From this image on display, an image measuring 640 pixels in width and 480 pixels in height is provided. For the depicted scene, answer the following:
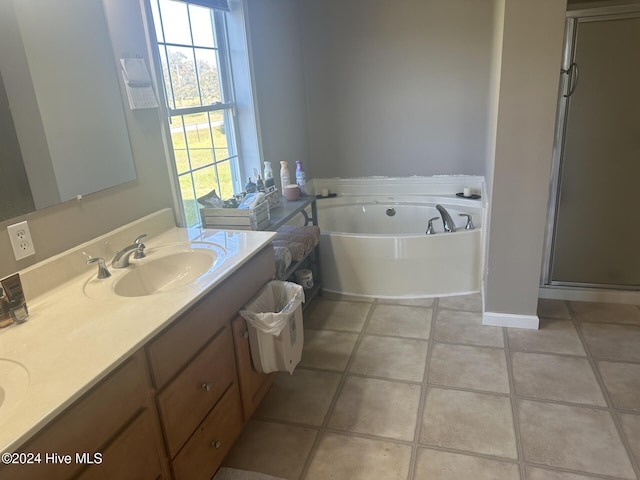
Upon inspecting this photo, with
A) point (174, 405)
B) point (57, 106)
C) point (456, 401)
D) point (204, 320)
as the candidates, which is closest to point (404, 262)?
point (456, 401)

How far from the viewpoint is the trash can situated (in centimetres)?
182

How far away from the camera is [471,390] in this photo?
7.22ft

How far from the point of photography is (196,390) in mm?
1504

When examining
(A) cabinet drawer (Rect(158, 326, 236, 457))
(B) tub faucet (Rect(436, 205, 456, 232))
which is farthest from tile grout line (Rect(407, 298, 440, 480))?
(A) cabinet drawer (Rect(158, 326, 236, 457))

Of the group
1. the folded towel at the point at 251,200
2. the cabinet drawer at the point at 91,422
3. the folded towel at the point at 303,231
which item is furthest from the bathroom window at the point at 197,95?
the cabinet drawer at the point at 91,422

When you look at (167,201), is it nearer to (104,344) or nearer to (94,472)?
(104,344)

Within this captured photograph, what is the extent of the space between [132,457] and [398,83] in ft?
10.3

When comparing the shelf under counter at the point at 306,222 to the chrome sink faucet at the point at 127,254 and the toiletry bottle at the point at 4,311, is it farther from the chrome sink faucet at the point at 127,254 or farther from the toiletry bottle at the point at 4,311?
the toiletry bottle at the point at 4,311

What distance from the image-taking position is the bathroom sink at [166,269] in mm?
1694

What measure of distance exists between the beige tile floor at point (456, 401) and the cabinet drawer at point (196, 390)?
0.44 metres

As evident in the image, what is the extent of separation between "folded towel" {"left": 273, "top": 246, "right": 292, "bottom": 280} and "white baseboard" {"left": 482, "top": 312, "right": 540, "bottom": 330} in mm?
1234

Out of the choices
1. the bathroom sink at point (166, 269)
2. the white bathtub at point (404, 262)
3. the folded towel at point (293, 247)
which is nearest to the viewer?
the bathroom sink at point (166, 269)

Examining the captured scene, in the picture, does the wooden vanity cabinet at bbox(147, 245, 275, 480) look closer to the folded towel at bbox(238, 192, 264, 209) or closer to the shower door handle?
the folded towel at bbox(238, 192, 264, 209)

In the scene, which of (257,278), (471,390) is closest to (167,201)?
(257,278)
